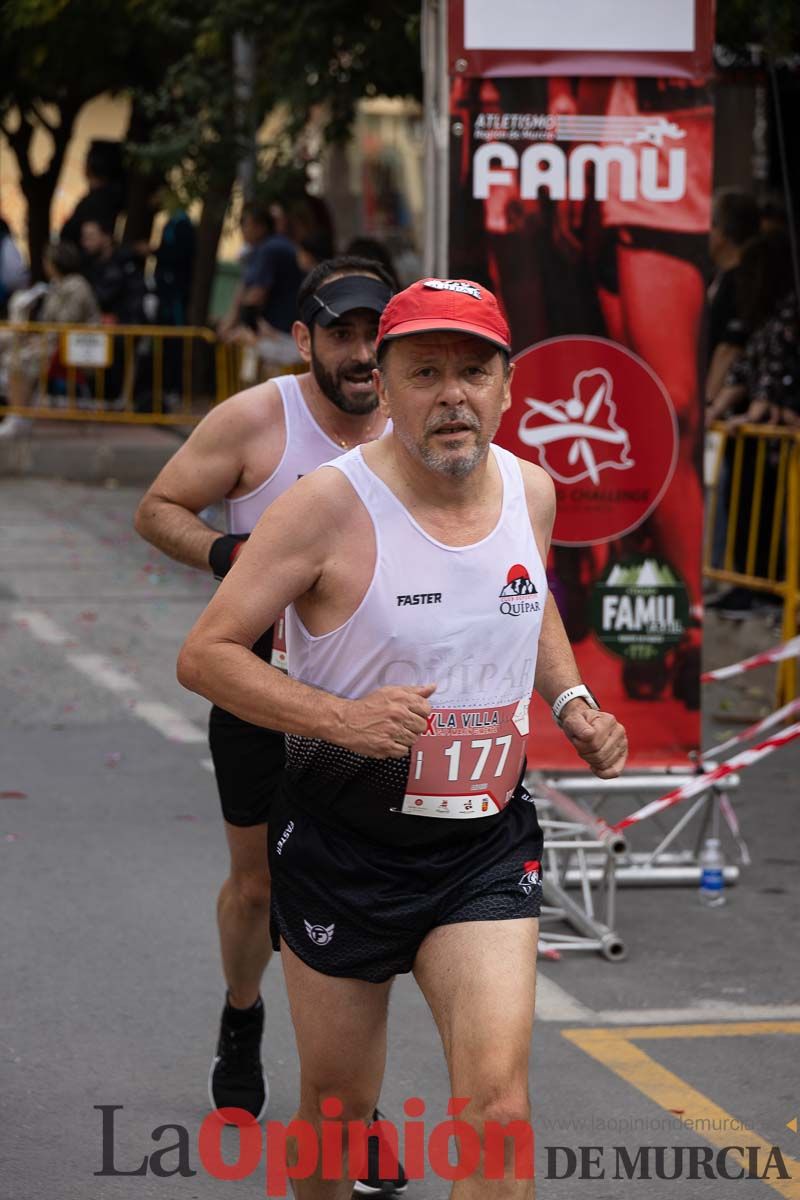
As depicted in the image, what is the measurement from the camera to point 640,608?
7211 millimetres

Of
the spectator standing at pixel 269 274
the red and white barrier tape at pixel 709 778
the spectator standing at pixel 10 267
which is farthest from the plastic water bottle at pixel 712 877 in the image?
the spectator standing at pixel 10 267

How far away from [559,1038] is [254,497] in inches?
71.5

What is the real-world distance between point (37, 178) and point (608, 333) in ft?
85.1

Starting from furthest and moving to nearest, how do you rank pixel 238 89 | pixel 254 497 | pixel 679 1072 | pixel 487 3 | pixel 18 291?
pixel 18 291 < pixel 238 89 < pixel 487 3 < pixel 679 1072 < pixel 254 497

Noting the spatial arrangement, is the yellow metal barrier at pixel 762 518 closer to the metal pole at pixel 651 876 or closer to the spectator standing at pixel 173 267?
the metal pole at pixel 651 876

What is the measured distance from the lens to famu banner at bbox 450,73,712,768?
22.4 ft

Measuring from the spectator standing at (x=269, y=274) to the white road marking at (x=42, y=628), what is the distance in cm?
473

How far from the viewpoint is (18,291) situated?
74.6 ft

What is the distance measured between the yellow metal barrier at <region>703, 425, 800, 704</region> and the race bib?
6011 mm

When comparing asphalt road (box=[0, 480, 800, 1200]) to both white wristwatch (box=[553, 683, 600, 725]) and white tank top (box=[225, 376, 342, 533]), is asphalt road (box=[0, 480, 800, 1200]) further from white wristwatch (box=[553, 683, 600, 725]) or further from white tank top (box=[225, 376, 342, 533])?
white tank top (box=[225, 376, 342, 533])

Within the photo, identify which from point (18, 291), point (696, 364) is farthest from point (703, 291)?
point (18, 291)

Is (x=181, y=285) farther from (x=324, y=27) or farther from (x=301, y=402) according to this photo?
(x=301, y=402)

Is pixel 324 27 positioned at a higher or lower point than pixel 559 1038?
higher

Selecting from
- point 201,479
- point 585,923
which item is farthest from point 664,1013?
point 201,479
